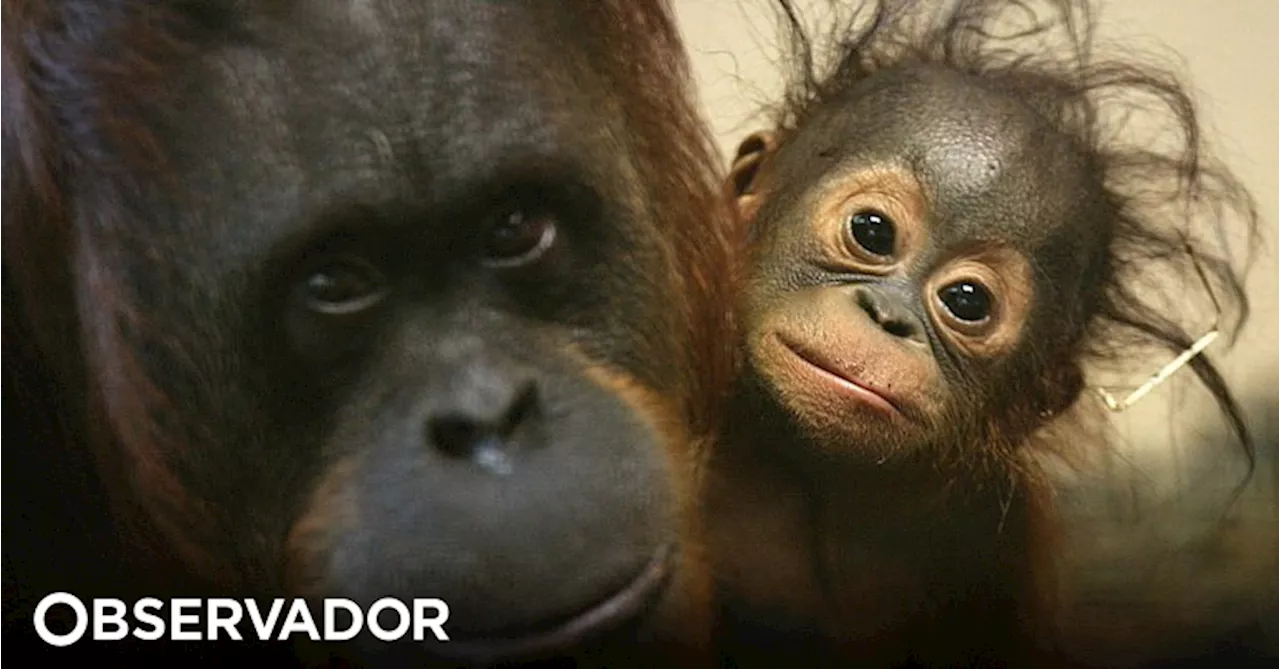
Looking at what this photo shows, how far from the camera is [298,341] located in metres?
1.38

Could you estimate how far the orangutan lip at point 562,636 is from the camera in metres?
1.41

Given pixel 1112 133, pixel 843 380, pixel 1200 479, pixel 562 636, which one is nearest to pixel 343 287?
pixel 562 636

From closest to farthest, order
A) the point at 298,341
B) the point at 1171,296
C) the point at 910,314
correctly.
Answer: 1. the point at 298,341
2. the point at 910,314
3. the point at 1171,296

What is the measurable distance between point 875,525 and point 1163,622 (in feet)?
1.08

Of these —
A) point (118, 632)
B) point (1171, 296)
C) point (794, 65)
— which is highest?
point (794, 65)

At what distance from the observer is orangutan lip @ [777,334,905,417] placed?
148 centimetres

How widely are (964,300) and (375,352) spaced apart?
0.56 metres

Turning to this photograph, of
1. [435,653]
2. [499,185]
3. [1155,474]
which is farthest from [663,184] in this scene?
[1155,474]

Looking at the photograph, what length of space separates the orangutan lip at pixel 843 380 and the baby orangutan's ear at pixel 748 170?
0.44ft

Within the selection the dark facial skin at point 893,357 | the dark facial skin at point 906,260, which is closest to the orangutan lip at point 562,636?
the dark facial skin at point 893,357

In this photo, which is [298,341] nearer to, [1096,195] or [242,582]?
[242,582]

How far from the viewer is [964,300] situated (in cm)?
152

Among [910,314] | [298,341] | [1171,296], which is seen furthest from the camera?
[1171,296]

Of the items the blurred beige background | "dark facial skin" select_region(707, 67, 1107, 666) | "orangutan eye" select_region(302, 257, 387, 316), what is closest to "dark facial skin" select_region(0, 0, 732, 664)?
"orangutan eye" select_region(302, 257, 387, 316)
